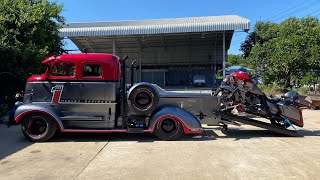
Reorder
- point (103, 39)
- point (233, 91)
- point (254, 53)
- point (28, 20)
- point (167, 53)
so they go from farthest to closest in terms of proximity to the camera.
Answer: point (167, 53) → point (103, 39) → point (254, 53) → point (28, 20) → point (233, 91)

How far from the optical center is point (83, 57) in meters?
9.14

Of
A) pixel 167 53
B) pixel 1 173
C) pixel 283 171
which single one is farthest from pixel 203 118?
pixel 167 53

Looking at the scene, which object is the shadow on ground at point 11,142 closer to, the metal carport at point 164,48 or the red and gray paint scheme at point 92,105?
the red and gray paint scheme at point 92,105

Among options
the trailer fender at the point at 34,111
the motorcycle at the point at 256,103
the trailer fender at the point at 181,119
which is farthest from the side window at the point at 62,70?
the motorcycle at the point at 256,103

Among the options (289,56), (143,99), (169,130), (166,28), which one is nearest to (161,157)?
(169,130)

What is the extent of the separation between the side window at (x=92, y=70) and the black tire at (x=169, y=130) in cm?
212

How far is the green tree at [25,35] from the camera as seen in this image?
1384 cm

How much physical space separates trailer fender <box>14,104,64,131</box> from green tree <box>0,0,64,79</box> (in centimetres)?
538

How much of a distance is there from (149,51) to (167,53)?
265cm

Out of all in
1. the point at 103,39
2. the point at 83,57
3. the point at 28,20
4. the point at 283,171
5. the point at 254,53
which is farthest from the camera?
the point at 103,39

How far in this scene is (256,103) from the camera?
994cm

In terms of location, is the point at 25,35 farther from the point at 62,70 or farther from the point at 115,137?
the point at 115,137

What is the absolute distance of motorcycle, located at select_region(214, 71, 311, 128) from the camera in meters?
9.78

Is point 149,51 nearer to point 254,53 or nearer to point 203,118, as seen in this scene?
point 254,53
